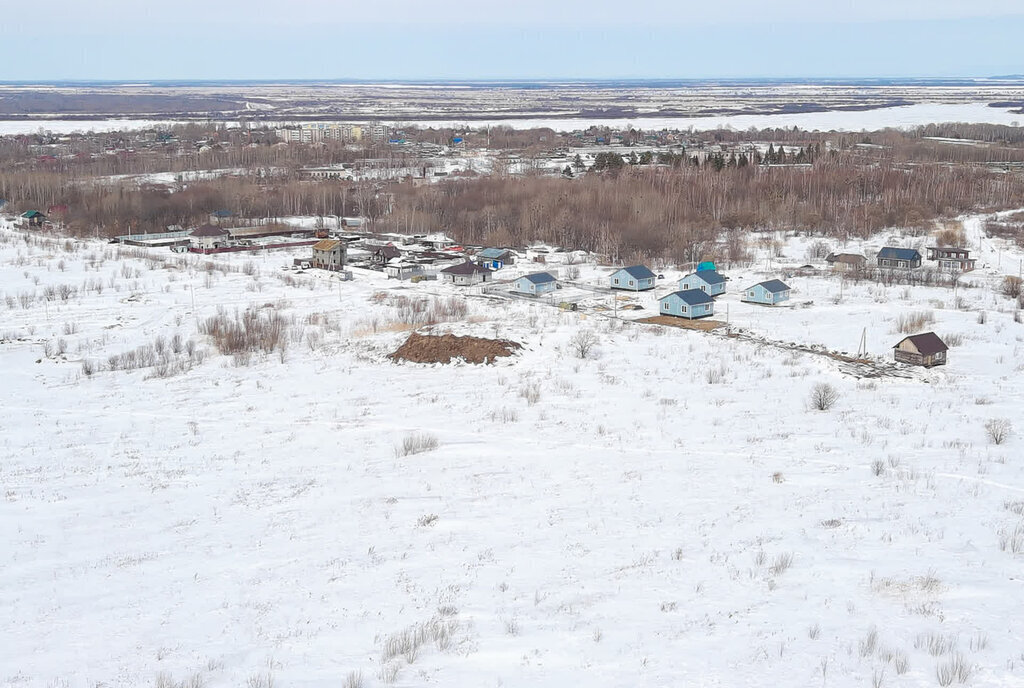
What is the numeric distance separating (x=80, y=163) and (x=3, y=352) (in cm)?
5510

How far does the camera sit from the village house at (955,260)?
35.6 m

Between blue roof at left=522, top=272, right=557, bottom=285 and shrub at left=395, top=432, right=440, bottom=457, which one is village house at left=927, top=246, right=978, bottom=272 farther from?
shrub at left=395, top=432, right=440, bottom=457

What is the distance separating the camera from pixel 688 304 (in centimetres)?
2769

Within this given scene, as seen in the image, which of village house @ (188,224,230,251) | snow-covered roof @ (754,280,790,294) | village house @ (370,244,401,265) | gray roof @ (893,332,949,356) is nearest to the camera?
gray roof @ (893,332,949,356)

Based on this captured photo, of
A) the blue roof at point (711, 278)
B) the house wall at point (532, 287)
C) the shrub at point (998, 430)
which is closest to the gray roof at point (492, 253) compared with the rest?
the house wall at point (532, 287)

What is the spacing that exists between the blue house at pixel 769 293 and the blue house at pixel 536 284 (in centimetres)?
669

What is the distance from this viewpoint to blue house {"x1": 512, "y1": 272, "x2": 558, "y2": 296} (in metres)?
32.1

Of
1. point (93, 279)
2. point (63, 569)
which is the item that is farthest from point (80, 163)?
point (63, 569)

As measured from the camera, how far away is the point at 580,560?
34.8 feet

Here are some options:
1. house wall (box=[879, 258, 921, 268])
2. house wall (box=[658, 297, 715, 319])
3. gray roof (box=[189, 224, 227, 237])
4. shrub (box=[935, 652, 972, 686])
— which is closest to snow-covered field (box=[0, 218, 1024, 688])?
shrub (box=[935, 652, 972, 686])

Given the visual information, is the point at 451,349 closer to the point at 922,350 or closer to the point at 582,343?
the point at 582,343

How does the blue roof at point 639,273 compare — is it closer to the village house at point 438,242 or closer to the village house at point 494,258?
the village house at point 494,258

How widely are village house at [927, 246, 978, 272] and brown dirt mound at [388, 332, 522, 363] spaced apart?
20510 mm

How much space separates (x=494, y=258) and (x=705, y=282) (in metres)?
10.7
